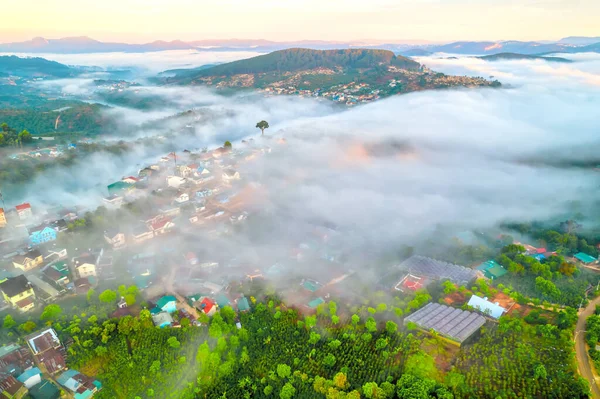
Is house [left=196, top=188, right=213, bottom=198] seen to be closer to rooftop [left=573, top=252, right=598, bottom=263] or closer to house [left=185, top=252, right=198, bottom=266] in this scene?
house [left=185, top=252, right=198, bottom=266]

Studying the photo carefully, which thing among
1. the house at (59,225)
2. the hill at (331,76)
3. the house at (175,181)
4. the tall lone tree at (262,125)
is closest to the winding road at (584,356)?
the house at (59,225)

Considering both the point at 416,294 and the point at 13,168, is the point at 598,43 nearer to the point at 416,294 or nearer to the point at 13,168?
the point at 416,294

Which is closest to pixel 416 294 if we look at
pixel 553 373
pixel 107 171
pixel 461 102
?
pixel 553 373

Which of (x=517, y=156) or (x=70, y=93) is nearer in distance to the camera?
(x=517, y=156)

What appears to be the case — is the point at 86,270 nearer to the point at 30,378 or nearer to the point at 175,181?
the point at 30,378

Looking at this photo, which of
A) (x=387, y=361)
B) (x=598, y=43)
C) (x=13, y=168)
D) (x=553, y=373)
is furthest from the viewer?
(x=598, y=43)

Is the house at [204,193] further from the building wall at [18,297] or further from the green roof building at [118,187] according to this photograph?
the building wall at [18,297]
